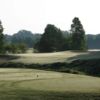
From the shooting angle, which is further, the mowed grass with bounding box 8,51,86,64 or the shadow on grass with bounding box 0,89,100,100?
the mowed grass with bounding box 8,51,86,64

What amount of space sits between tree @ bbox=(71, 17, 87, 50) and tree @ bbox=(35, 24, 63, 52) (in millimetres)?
5127

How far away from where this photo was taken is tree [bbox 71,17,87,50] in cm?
10050

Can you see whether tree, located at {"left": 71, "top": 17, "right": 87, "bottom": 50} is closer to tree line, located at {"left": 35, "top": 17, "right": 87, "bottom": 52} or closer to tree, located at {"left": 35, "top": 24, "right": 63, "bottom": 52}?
tree line, located at {"left": 35, "top": 17, "right": 87, "bottom": 52}

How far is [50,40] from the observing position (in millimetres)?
104500

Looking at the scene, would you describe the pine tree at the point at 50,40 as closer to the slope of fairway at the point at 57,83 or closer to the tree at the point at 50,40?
the tree at the point at 50,40

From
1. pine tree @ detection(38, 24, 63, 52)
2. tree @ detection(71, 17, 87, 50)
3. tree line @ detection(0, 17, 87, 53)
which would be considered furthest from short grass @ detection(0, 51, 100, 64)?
pine tree @ detection(38, 24, 63, 52)

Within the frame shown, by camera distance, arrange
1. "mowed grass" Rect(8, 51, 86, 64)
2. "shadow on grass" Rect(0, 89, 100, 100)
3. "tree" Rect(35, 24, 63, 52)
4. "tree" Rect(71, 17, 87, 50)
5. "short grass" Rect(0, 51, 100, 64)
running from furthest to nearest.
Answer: "tree" Rect(35, 24, 63, 52), "tree" Rect(71, 17, 87, 50), "mowed grass" Rect(8, 51, 86, 64), "short grass" Rect(0, 51, 100, 64), "shadow on grass" Rect(0, 89, 100, 100)

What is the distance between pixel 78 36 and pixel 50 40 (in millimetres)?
7093

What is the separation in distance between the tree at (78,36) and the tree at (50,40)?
5.13 meters

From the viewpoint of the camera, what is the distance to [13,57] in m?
72.1

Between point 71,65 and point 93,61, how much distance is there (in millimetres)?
2786

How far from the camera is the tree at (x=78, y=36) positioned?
100500 mm

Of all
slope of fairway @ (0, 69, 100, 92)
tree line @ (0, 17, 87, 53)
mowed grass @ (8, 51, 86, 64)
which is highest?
tree line @ (0, 17, 87, 53)

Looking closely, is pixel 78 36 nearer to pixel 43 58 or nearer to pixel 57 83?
pixel 43 58
